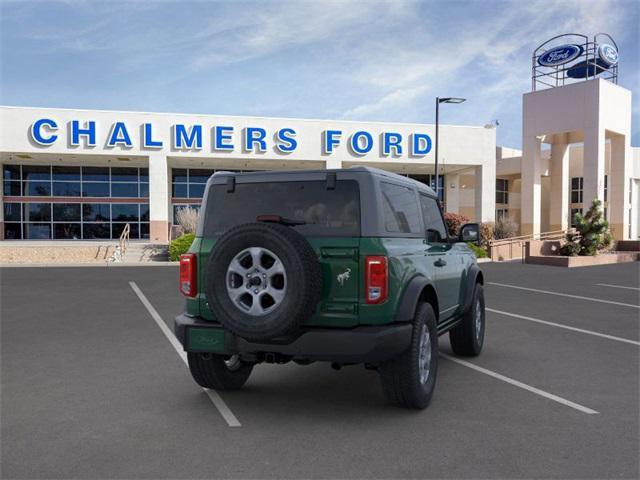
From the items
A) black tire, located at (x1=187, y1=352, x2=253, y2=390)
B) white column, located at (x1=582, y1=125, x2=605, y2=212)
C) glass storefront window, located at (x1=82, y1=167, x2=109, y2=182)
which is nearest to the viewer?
black tire, located at (x1=187, y1=352, x2=253, y2=390)

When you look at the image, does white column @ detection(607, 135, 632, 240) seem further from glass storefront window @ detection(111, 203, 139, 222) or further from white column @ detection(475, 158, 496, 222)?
glass storefront window @ detection(111, 203, 139, 222)

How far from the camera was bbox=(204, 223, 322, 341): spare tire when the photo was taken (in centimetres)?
435

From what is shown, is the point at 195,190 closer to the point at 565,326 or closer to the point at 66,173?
the point at 66,173

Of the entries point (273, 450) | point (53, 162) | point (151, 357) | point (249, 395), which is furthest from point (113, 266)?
point (273, 450)

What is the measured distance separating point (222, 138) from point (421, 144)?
38.4ft

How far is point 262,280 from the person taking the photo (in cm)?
450

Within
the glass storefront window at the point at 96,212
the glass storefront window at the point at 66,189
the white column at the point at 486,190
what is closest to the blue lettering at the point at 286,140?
the glass storefront window at the point at 96,212

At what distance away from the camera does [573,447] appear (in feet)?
13.7

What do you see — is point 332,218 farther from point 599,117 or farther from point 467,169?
point 467,169

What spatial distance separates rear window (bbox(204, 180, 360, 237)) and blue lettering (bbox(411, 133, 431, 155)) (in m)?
30.3

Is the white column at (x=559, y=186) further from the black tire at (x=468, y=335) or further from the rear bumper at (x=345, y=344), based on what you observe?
the rear bumper at (x=345, y=344)

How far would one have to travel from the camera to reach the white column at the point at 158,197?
31375 mm

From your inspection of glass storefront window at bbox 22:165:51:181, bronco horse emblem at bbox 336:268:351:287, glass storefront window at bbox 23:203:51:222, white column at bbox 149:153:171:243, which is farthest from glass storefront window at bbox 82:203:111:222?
bronco horse emblem at bbox 336:268:351:287

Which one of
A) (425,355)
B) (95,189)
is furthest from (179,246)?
(425,355)
